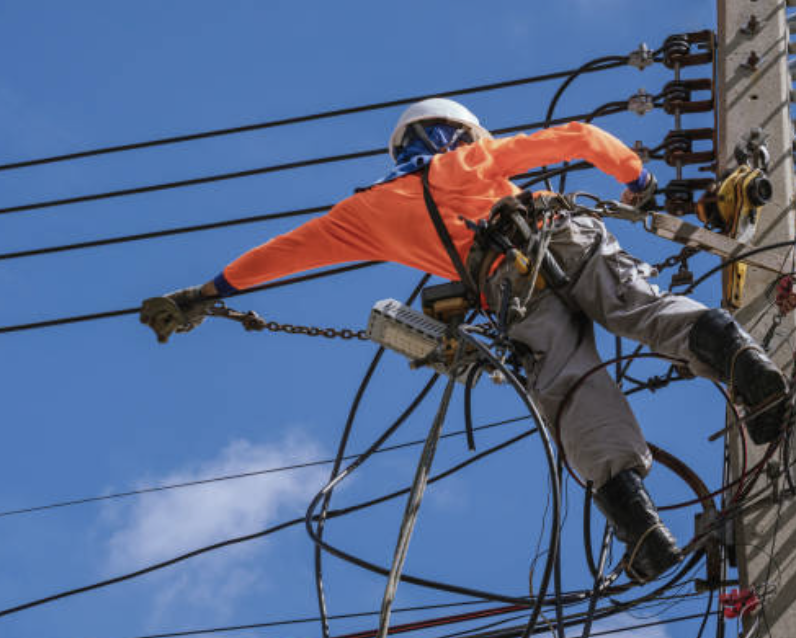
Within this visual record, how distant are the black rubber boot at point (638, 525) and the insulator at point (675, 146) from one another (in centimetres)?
236

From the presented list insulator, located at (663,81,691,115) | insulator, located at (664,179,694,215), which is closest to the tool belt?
insulator, located at (664,179,694,215)

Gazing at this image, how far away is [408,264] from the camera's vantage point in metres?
7.05

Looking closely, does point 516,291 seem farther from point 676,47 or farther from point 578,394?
point 676,47

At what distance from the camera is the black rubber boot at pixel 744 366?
5766 mm

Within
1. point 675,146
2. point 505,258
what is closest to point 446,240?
point 505,258

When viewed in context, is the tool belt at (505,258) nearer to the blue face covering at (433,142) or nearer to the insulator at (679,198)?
the blue face covering at (433,142)

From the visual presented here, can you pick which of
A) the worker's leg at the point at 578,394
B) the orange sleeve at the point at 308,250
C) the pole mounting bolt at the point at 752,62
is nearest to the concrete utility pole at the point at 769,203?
the pole mounting bolt at the point at 752,62

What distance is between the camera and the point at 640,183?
6723 mm

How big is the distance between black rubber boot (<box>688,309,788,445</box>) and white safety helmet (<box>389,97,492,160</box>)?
174 cm

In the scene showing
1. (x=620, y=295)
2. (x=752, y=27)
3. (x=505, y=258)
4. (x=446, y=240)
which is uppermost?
(x=752, y=27)

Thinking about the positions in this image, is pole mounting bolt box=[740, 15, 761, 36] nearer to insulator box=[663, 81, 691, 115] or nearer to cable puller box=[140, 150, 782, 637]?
insulator box=[663, 81, 691, 115]

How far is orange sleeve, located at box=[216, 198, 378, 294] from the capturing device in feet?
23.4

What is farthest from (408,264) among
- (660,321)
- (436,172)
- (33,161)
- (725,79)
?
(33,161)

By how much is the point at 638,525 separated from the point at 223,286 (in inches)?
104
